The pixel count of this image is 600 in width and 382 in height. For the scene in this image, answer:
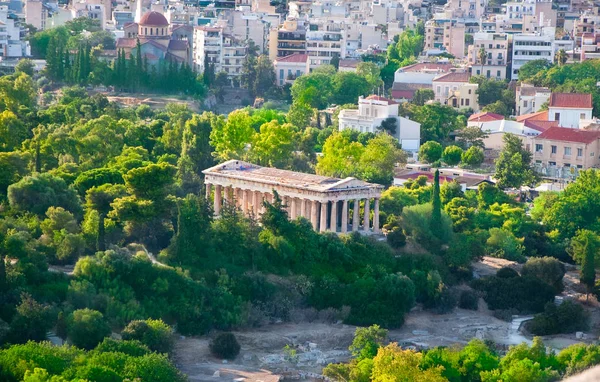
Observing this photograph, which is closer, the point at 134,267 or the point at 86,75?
the point at 134,267

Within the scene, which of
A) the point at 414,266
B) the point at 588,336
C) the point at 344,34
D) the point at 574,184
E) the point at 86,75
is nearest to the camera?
the point at 588,336

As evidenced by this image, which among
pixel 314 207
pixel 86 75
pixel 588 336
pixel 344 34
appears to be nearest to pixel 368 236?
pixel 314 207

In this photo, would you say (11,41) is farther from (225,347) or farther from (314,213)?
(225,347)

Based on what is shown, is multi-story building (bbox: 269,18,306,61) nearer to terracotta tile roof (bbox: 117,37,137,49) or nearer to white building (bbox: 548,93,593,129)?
terracotta tile roof (bbox: 117,37,137,49)

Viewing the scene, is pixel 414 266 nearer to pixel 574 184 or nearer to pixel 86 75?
pixel 574 184

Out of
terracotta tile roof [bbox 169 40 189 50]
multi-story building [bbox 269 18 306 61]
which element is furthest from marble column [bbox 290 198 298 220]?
multi-story building [bbox 269 18 306 61]

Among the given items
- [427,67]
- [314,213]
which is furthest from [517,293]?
[427,67]
